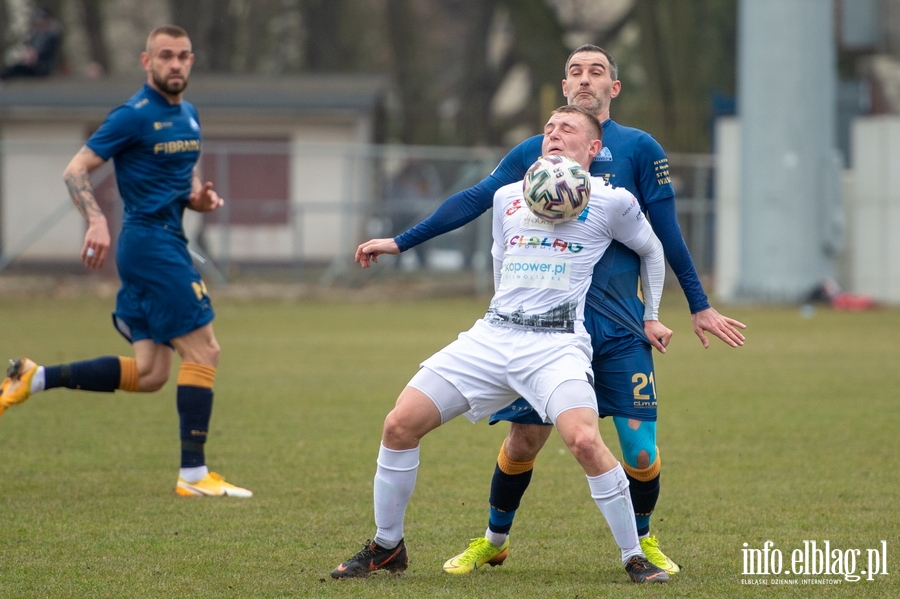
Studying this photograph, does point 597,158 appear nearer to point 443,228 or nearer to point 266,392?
point 443,228

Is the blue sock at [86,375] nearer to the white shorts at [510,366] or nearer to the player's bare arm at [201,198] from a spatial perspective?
the player's bare arm at [201,198]

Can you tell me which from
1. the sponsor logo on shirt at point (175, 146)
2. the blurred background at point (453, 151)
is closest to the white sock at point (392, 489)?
the sponsor logo on shirt at point (175, 146)

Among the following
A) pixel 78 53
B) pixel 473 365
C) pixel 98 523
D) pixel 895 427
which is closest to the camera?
pixel 473 365

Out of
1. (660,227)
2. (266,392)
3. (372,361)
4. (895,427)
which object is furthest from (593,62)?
(372,361)

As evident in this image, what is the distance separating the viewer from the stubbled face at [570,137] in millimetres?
5066

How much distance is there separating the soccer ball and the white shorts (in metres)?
0.51

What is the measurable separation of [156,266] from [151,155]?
64 centimetres

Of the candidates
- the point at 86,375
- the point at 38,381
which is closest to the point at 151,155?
the point at 86,375

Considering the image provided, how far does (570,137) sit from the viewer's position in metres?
5.07

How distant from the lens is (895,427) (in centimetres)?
909

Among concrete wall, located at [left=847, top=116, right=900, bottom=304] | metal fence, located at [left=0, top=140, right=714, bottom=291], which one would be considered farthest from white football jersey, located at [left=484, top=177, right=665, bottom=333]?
concrete wall, located at [left=847, top=116, right=900, bottom=304]

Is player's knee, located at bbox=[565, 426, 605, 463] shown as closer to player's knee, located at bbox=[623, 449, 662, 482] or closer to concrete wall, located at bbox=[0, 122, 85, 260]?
player's knee, located at bbox=[623, 449, 662, 482]

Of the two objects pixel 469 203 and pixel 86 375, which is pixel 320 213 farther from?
pixel 469 203

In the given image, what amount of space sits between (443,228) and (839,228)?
710 inches
